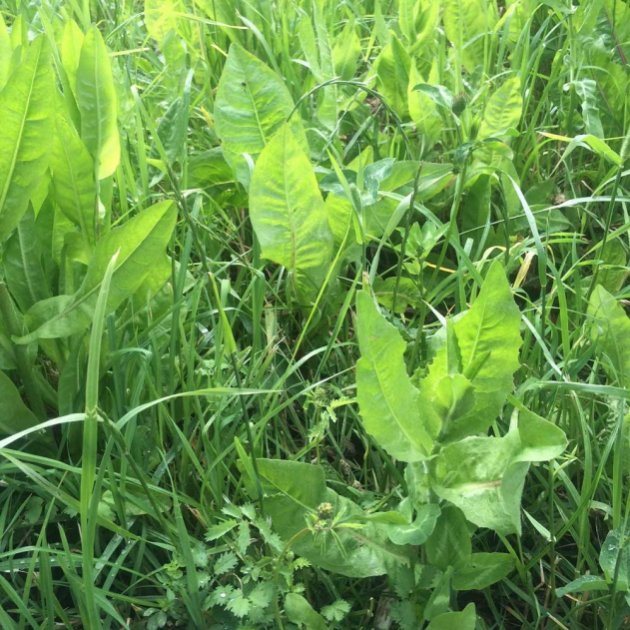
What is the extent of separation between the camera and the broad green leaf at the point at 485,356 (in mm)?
994

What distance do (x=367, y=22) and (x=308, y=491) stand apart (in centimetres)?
147

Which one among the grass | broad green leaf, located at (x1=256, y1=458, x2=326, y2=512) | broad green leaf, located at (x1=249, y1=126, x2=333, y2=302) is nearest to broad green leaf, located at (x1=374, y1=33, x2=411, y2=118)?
A: the grass

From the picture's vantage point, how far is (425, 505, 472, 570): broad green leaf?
102 centimetres

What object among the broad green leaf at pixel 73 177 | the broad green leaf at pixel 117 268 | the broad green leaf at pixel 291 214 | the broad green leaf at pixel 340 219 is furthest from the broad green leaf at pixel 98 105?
the broad green leaf at pixel 340 219

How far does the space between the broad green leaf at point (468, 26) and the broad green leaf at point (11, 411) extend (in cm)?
123

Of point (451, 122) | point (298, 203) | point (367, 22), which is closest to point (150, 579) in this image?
point (298, 203)

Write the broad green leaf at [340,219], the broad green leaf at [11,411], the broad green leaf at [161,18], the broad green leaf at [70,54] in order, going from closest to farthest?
the broad green leaf at [11,411]
the broad green leaf at [70,54]
the broad green leaf at [340,219]
the broad green leaf at [161,18]

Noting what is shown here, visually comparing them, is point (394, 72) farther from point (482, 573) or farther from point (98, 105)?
point (482, 573)

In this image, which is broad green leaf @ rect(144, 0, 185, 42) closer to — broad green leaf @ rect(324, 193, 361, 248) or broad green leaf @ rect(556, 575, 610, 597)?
broad green leaf @ rect(324, 193, 361, 248)

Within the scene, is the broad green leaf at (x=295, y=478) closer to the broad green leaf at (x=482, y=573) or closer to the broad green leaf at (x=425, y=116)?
the broad green leaf at (x=482, y=573)

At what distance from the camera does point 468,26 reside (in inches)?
75.0

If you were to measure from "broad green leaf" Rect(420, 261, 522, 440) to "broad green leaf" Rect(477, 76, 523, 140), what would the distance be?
0.57m

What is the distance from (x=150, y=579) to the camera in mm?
1068

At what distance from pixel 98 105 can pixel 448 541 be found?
30.0 inches
